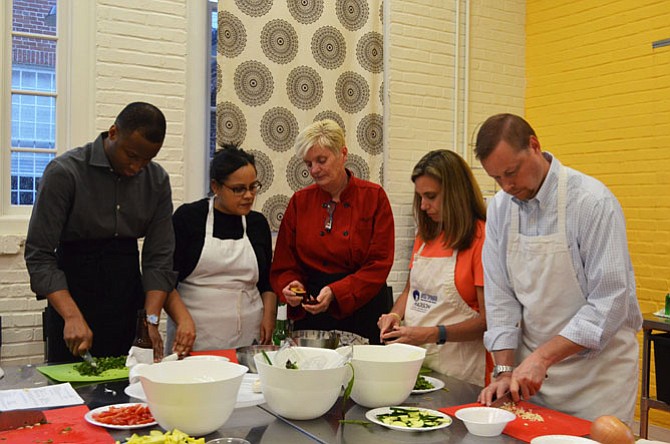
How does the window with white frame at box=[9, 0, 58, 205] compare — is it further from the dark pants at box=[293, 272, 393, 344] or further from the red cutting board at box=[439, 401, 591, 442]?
the red cutting board at box=[439, 401, 591, 442]

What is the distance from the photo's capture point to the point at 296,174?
478 centimetres

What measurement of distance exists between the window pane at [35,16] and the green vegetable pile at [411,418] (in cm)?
329

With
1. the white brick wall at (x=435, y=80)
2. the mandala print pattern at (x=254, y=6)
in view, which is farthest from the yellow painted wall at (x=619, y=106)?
the mandala print pattern at (x=254, y=6)

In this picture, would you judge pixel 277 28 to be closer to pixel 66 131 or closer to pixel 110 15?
pixel 110 15

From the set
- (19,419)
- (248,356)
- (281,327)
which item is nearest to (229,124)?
(281,327)

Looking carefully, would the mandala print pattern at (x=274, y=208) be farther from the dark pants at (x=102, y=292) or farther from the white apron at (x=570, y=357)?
the white apron at (x=570, y=357)

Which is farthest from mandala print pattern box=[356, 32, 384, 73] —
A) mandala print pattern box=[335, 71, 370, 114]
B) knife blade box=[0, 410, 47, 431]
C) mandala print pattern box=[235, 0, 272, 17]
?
knife blade box=[0, 410, 47, 431]

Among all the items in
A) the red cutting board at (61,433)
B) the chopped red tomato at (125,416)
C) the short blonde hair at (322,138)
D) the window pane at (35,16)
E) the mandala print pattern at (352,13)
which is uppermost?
the mandala print pattern at (352,13)

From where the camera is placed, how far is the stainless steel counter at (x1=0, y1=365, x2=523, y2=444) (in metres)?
1.73

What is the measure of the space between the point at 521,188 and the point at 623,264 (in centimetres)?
39

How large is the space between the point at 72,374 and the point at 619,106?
14.1ft

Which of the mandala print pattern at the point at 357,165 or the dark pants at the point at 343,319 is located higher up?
the mandala print pattern at the point at 357,165

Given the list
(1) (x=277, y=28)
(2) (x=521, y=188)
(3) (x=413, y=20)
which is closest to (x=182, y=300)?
(2) (x=521, y=188)

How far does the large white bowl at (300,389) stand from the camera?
183cm
